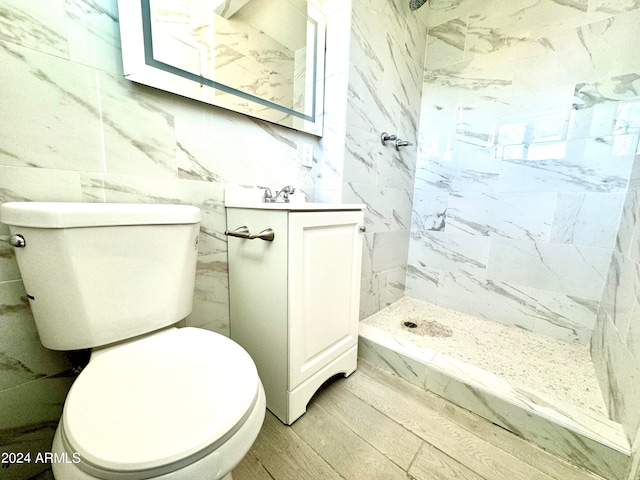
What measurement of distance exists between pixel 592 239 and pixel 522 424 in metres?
1.01

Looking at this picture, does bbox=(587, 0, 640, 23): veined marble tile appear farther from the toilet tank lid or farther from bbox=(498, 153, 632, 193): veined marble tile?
the toilet tank lid

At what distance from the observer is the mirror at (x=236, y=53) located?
75 cm

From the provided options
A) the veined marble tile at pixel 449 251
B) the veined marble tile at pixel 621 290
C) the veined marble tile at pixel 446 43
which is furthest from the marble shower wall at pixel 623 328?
the veined marble tile at pixel 446 43

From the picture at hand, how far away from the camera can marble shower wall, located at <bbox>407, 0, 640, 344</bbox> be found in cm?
121

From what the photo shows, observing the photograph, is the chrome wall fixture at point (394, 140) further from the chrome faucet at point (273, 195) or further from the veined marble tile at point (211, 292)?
the veined marble tile at point (211, 292)

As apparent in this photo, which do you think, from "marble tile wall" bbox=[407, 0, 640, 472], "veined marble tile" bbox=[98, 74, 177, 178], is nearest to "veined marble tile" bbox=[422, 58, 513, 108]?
"marble tile wall" bbox=[407, 0, 640, 472]

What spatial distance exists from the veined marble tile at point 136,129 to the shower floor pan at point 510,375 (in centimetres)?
118

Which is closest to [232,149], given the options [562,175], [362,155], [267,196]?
[267,196]

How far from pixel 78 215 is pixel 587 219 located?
2.04 metres

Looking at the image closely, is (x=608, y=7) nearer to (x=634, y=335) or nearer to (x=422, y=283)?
(x=634, y=335)

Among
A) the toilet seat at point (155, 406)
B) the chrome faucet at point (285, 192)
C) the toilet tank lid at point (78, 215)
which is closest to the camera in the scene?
the toilet seat at point (155, 406)

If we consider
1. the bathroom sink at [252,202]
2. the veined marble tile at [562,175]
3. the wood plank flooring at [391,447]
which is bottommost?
the wood plank flooring at [391,447]

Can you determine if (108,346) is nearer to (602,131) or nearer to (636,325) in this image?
(636,325)

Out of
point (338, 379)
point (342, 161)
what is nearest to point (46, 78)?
point (342, 161)
